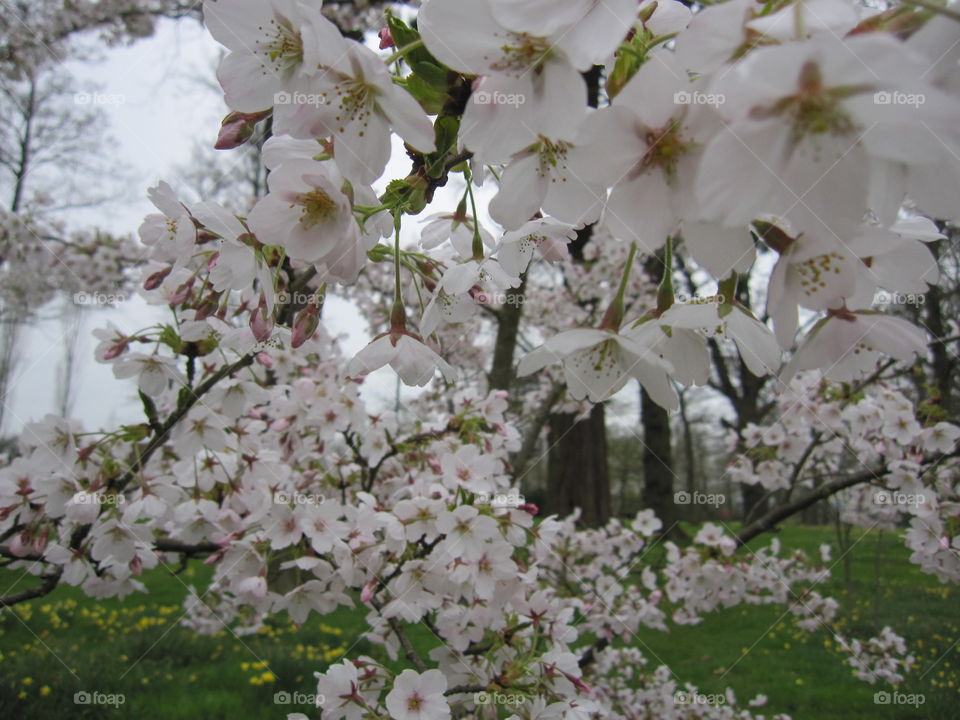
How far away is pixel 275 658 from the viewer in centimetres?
437

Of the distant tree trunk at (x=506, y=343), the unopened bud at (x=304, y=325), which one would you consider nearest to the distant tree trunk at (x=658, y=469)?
the distant tree trunk at (x=506, y=343)

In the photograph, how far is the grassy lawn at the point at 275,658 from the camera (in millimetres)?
3672

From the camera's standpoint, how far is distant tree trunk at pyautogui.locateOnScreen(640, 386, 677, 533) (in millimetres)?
9773

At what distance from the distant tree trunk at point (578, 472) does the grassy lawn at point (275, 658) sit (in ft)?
14.4

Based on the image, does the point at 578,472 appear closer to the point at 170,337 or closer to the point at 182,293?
the point at 170,337

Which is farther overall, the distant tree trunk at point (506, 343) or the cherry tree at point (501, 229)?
the distant tree trunk at point (506, 343)

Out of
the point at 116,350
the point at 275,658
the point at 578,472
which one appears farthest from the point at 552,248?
the point at 578,472

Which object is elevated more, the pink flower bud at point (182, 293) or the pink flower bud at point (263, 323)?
the pink flower bud at point (182, 293)

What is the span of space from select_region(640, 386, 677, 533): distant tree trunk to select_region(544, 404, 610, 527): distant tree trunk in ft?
3.65

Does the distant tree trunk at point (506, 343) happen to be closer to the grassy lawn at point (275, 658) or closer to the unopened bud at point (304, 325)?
the grassy lawn at point (275, 658)

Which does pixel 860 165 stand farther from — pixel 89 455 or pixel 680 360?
pixel 89 455

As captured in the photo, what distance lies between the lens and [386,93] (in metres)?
0.62

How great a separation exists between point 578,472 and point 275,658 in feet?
26.5

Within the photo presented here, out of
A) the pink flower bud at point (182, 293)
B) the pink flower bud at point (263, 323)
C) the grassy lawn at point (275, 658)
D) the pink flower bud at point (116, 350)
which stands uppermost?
the pink flower bud at point (116, 350)
